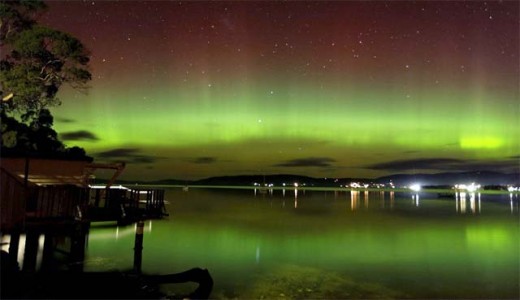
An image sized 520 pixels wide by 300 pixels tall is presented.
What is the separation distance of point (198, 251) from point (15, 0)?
19.2 metres

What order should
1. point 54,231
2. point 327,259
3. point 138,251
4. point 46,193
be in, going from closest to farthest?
1. point 46,193
2. point 54,231
3. point 138,251
4. point 327,259

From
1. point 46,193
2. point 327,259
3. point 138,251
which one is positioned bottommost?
point 327,259

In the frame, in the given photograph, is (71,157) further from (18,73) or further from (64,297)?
(64,297)

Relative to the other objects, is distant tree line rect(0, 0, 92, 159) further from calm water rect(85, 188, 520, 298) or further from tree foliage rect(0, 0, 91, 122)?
calm water rect(85, 188, 520, 298)

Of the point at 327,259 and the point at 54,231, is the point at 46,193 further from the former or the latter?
the point at 327,259

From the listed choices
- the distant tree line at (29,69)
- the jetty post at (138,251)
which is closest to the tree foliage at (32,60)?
the distant tree line at (29,69)

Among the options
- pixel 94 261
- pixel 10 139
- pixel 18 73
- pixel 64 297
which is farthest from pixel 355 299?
pixel 18 73

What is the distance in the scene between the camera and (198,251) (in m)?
30.0

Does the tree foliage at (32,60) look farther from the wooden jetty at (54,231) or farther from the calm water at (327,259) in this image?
the calm water at (327,259)

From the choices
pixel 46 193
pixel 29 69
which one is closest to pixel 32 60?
pixel 29 69

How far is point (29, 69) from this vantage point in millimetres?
18234

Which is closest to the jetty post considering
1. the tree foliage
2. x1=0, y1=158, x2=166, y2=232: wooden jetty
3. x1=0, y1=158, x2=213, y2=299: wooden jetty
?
x1=0, y1=158, x2=213, y2=299: wooden jetty

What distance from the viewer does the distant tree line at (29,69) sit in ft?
58.2

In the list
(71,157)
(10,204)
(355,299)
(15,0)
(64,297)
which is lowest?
(355,299)
